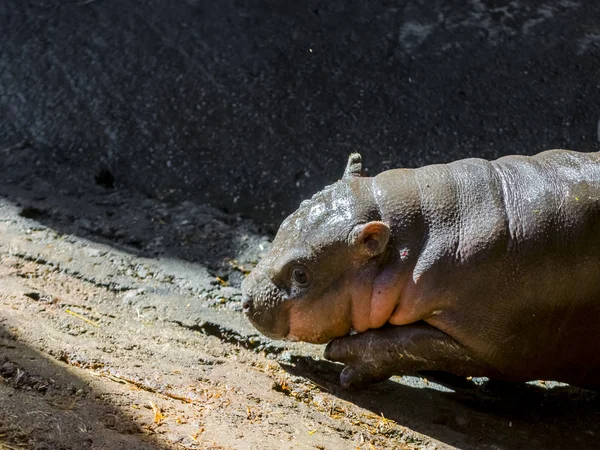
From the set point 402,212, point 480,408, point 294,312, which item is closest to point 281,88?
point 402,212

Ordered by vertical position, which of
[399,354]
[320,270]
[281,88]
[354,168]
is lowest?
[399,354]

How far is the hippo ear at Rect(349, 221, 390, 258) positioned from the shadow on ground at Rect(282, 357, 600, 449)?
2.68 feet

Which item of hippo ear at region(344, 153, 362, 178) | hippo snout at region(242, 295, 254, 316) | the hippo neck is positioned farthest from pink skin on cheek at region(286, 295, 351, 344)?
hippo ear at region(344, 153, 362, 178)

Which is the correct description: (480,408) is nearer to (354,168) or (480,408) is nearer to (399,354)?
(399,354)

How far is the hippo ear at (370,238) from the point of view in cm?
422

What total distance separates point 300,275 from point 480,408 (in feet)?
4.21

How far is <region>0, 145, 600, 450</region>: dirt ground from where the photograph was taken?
10.9 ft

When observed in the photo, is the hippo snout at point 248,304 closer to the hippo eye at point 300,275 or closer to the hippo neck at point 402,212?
the hippo eye at point 300,275

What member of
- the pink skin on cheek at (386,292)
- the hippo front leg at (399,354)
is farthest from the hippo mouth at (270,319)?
the pink skin on cheek at (386,292)

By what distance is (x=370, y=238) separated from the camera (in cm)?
426

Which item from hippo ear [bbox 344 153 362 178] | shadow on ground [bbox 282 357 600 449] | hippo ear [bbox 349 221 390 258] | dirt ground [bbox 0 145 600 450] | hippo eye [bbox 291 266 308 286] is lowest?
shadow on ground [bbox 282 357 600 449]

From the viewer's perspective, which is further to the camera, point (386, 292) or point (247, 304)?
point (247, 304)

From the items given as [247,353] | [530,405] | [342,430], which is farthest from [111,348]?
[530,405]

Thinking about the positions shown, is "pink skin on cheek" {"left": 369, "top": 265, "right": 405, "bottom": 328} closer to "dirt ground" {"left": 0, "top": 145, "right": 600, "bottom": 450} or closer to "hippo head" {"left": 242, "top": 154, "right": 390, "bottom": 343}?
"hippo head" {"left": 242, "top": 154, "right": 390, "bottom": 343}
